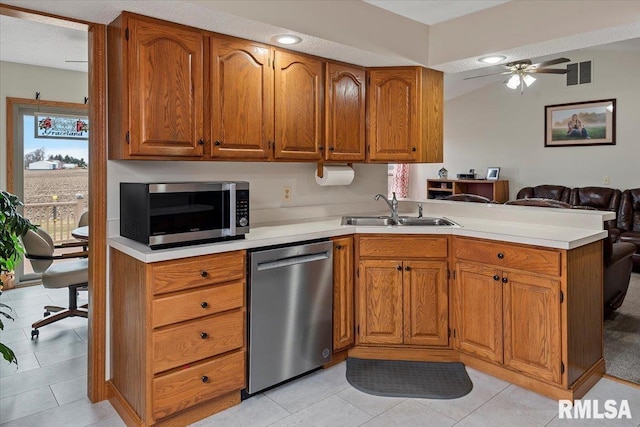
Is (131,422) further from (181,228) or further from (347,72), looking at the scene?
(347,72)

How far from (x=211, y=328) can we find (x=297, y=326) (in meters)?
0.54

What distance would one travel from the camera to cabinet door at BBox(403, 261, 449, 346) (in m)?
2.89

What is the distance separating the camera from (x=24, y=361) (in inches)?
119

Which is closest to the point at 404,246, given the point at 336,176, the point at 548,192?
the point at 336,176

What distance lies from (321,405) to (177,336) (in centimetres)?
88

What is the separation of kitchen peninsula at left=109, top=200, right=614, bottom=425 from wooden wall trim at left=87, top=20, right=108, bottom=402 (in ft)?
0.29

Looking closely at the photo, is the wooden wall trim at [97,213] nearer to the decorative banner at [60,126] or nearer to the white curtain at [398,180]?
the decorative banner at [60,126]

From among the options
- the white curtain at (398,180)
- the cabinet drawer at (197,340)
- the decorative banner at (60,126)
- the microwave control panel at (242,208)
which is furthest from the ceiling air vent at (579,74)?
the decorative banner at (60,126)

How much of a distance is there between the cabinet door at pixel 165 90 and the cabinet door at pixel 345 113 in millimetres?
966

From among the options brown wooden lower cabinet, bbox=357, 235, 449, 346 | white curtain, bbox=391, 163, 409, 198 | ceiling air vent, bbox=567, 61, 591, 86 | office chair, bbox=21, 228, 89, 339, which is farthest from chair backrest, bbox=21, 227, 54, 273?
ceiling air vent, bbox=567, 61, 591, 86

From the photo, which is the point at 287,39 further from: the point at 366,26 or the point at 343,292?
the point at 343,292

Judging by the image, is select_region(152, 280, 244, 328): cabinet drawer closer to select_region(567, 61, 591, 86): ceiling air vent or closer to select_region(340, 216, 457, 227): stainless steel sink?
select_region(340, 216, 457, 227): stainless steel sink

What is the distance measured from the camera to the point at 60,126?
5.10 meters

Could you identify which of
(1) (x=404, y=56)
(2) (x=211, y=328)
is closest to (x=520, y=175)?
(1) (x=404, y=56)
